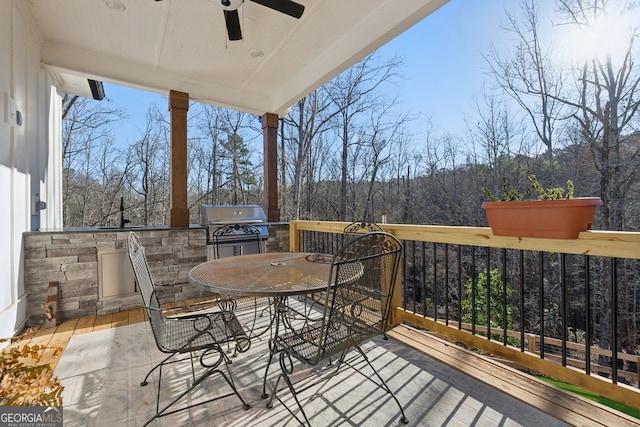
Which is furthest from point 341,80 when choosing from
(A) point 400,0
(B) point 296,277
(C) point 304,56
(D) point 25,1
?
(B) point 296,277

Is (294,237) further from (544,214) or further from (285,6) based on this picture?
(544,214)

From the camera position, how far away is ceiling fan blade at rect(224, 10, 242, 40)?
Result: 242cm

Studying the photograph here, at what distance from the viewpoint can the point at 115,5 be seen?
2678 mm

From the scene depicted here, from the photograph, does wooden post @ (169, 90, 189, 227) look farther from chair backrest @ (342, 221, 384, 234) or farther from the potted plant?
the potted plant

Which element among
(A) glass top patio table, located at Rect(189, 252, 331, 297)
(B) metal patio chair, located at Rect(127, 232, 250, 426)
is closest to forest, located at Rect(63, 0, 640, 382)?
(A) glass top patio table, located at Rect(189, 252, 331, 297)

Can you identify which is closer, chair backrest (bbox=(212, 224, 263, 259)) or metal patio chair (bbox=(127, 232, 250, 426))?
metal patio chair (bbox=(127, 232, 250, 426))

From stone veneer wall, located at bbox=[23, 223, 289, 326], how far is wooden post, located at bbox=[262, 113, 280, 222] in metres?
1.24

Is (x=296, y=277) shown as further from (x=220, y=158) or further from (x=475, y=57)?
(x=475, y=57)

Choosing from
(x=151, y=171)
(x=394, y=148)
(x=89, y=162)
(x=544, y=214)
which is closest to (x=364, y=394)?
(x=544, y=214)

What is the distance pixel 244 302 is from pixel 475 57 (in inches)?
363

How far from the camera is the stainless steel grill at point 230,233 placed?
12.2 feet

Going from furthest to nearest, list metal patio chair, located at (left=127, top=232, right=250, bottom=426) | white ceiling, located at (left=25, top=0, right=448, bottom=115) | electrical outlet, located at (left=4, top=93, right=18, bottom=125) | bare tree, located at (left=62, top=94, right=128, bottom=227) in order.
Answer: bare tree, located at (left=62, top=94, right=128, bottom=227) → white ceiling, located at (left=25, top=0, right=448, bottom=115) → electrical outlet, located at (left=4, top=93, right=18, bottom=125) → metal patio chair, located at (left=127, top=232, right=250, bottom=426)

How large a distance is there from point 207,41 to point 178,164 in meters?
1.52

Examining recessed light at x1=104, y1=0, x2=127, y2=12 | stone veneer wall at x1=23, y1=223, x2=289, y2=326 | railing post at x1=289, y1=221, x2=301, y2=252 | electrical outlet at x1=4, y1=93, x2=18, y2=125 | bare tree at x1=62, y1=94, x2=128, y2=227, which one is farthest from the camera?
bare tree at x1=62, y1=94, x2=128, y2=227
